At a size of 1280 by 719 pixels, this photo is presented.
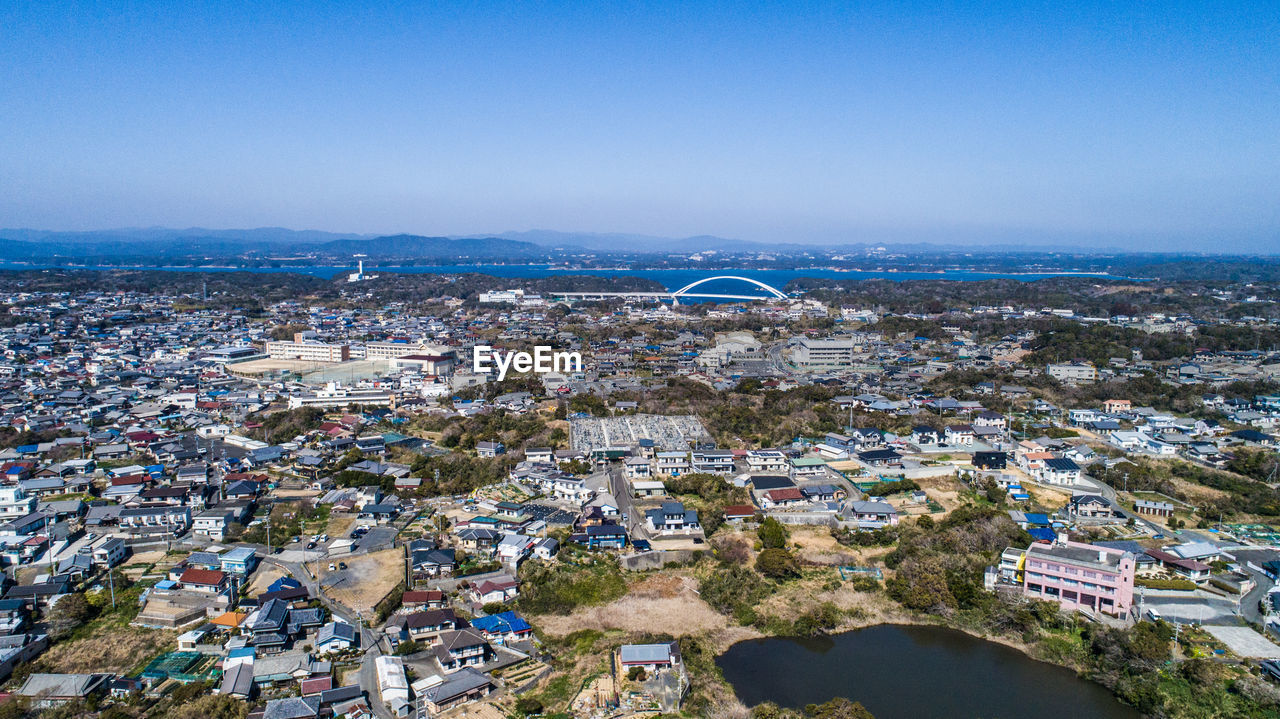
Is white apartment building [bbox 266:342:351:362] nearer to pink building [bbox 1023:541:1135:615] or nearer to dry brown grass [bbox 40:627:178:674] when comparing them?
dry brown grass [bbox 40:627:178:674]

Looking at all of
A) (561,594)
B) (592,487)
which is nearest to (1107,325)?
(592,487)

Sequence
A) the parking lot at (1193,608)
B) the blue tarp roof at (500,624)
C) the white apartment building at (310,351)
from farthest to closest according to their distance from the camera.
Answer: the white apartment building at (310,351), the parking lot at (1193,608), the blue tarp roof at (500,624)

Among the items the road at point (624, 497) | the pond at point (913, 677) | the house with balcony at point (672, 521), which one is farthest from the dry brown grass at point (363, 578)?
the pond at point (913, 677)

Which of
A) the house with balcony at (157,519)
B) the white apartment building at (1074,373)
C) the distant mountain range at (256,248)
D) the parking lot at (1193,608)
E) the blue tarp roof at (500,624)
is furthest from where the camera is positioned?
the distant mountain range at (256,248)

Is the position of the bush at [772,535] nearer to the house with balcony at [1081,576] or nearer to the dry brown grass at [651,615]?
the dry brown grass at [651,615]

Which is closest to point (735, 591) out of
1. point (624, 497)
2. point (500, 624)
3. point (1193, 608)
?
point (500, 624)

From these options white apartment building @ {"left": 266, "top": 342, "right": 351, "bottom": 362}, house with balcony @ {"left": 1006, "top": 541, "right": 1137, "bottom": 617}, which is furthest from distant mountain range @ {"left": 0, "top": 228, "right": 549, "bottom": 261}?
house with balcony @ {"left": 1006, "top": 541, "right": 1137, "bottom": 617}

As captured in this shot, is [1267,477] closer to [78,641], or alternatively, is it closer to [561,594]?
[561,594]

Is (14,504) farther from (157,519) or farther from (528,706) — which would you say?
(528,706)

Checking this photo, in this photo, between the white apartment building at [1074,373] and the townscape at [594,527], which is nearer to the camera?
the townscape at [594,527]
